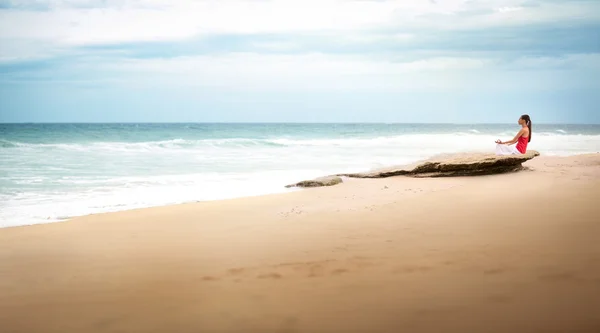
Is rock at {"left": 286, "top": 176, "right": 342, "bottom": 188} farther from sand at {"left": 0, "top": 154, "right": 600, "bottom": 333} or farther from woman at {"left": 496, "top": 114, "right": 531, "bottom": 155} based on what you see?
woman at {"left": 496, "top": 114, "right": 531, "bottom": 155}

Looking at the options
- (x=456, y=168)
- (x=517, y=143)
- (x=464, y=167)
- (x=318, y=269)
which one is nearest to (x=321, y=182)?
(x=456, y=168)

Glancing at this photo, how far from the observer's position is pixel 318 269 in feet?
13.0

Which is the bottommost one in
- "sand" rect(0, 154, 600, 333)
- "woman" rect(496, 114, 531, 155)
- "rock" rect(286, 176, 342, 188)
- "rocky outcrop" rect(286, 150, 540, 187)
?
"sand" rect(0, 154, 600, 333)

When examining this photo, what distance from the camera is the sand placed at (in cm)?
304

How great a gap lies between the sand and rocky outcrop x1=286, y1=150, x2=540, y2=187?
2.74 metres

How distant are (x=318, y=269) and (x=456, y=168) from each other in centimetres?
648

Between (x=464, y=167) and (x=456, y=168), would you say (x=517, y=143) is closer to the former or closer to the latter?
(x=464, y=167)

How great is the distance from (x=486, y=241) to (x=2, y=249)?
188 inches

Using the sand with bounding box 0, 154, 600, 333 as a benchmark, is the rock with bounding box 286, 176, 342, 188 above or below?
Answer: above

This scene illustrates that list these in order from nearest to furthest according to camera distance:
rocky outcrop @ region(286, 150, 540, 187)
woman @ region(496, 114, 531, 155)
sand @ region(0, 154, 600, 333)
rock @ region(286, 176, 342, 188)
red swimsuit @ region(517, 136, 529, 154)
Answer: sand @ region(0, 154, 600, 333)
rock @ region(286, 176, 342, 188)
rocky outcrop @ region(286, 150, 540, 187)
woman @ region(496, 114, 531, 155)
red swimsuit @ region(517, 136, 529, 154)

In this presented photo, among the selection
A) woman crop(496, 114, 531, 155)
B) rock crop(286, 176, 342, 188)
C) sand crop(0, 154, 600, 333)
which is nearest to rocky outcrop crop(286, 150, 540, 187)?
rock crop(286, 176, 342, 188)

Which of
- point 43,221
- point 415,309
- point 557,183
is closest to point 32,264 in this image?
point 43,221

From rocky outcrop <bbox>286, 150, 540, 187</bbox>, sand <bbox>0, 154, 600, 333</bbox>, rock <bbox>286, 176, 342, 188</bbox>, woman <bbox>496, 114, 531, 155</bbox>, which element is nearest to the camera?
sand <bbox>0, 154, 600, 333</bbox>

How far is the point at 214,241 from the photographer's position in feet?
16.6
